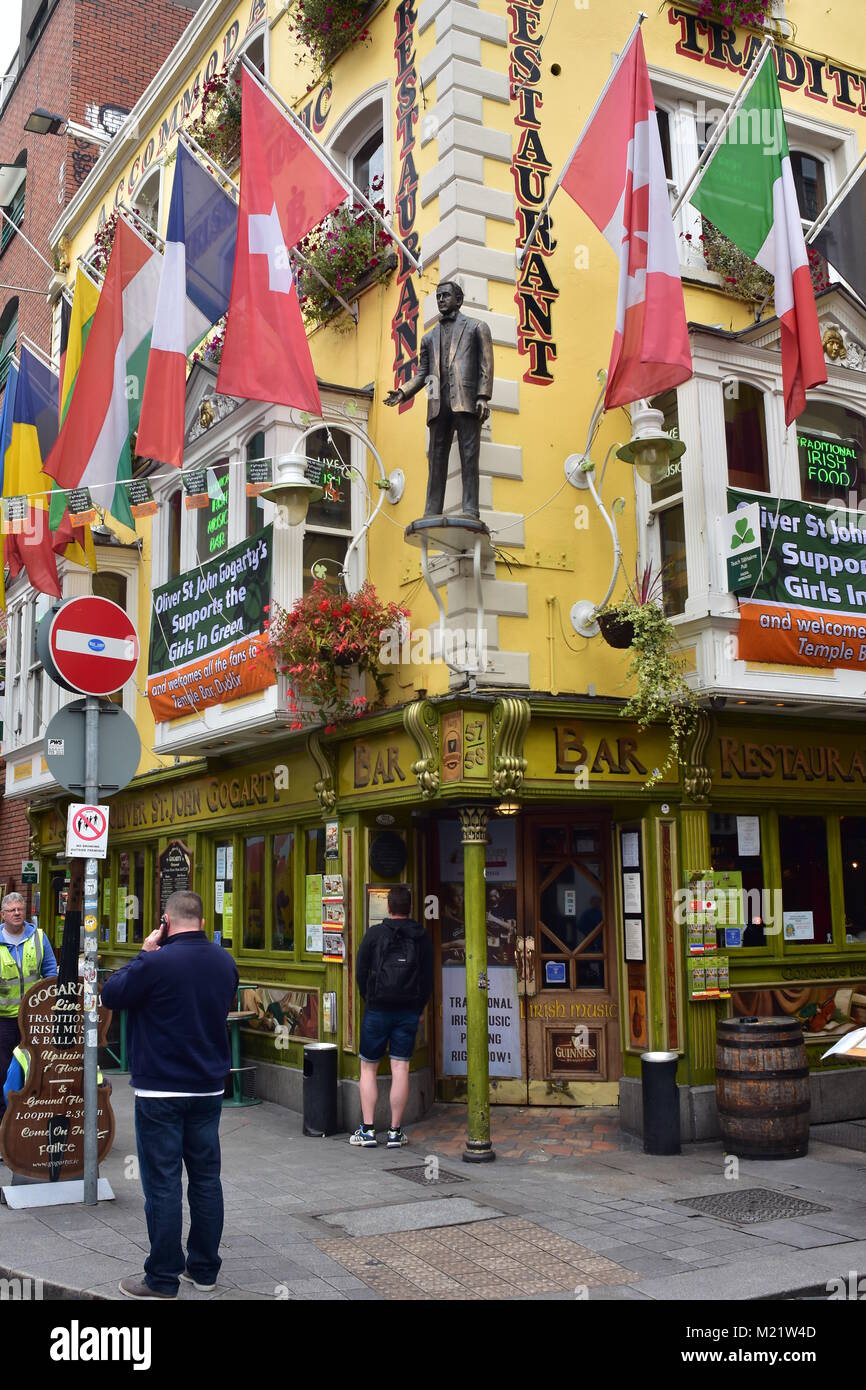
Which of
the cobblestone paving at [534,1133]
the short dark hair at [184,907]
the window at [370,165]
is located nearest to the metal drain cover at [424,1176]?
the cobblestone paving at [534,1133]

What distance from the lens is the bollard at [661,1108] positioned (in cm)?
978

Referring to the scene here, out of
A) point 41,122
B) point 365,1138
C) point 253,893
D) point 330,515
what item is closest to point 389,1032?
point 365,1138

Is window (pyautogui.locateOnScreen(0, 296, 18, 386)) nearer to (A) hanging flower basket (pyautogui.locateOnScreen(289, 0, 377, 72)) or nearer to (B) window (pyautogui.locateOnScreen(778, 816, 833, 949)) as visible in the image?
(A) hanging flower basket (pyautogui.locateOnScreen(289, 0, 377, 72))

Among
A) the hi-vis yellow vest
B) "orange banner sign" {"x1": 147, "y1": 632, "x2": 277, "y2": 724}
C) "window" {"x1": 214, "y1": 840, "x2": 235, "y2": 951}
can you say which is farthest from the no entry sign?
"window" {"x1": 214, "y1": 840, "x2": 235, "y2": 951}

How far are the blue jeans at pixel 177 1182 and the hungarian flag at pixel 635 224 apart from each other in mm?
6031

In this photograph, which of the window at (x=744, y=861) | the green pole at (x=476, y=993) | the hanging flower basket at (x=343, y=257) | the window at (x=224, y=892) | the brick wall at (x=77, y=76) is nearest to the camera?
the green pole at (x=476, y=993)

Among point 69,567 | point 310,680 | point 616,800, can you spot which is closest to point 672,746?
point 616,800

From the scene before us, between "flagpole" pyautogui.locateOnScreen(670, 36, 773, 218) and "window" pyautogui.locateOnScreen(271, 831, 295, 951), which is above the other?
"flagpole" pyautogui.locateOnScreen(670, 36, 773, 218)

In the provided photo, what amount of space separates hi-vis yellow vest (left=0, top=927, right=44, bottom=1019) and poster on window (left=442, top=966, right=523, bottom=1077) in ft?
12.5

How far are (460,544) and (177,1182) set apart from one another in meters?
5.41

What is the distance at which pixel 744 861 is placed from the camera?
441 inches

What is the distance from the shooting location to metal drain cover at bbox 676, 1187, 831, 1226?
7.84 metres

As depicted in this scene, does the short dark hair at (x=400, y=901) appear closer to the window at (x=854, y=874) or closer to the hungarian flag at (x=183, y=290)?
the hungarian flag at (x=183, y=290)
